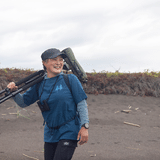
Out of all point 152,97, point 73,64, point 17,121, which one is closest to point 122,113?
point 152,97

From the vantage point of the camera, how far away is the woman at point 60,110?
262 centimetres

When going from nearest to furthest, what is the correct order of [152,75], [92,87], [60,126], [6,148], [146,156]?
[60,126], [146,156], [6,148], [92,87], [152,75]

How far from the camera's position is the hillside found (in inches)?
423

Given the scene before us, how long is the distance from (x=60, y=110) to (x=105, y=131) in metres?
4.99

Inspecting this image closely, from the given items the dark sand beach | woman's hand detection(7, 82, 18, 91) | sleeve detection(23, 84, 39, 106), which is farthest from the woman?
the dark sand beach

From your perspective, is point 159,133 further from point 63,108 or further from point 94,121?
point 63,108

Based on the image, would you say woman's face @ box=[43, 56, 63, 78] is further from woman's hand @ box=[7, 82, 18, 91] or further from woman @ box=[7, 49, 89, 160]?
woman's hand @ box=[7, 82, 18, 91]

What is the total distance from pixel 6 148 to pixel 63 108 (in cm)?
380

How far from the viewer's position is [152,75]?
11672 millimetres

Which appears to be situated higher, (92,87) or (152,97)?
(92,87)

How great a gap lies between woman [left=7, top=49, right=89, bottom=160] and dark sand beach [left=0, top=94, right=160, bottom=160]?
2607 millimetres

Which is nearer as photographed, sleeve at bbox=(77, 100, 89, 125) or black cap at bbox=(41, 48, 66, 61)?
sleeve at bbox=(77, 100, 89, 125)

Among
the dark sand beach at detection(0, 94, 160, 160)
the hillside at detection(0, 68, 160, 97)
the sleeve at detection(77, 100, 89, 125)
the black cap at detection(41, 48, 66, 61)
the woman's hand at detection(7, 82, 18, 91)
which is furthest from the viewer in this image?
the hillside at detection(0, 68, 160, 97)

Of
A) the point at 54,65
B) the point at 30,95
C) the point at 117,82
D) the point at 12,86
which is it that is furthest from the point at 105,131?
the point at 54,65
